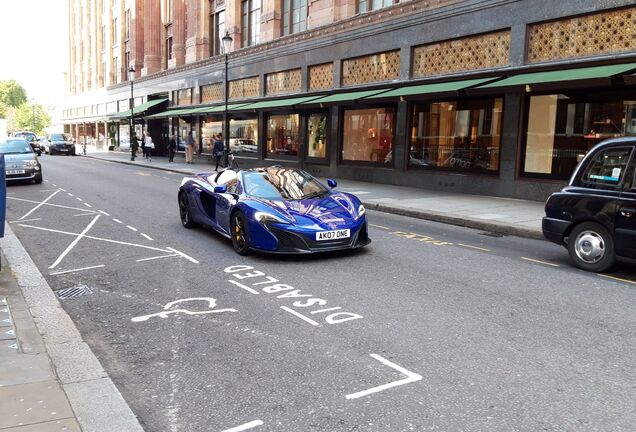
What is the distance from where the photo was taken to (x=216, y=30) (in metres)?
36.8

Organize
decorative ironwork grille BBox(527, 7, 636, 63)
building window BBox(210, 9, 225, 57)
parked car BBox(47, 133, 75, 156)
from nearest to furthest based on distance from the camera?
decorative ironwork grille BBox(527, 7, 636, 63) → building window BBox(210, 9, 225, 57) → parked car BBox(47, 133, 75, 156)

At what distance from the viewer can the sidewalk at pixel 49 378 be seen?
313 centimetres

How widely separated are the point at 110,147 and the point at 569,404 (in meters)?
58.3

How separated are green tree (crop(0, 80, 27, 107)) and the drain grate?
181m

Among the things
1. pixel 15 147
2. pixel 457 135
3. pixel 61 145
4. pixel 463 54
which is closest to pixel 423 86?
pixel 463 54

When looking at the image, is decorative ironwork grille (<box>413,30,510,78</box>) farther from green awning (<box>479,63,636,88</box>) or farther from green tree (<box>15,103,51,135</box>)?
green tree (<box>15,103,51,135</box>)

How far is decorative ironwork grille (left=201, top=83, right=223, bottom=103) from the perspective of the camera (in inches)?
1356

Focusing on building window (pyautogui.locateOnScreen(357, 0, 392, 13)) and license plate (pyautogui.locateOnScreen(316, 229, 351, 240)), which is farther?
building window (pyautogui.locateOnScreen(357, 0, 392, 13))

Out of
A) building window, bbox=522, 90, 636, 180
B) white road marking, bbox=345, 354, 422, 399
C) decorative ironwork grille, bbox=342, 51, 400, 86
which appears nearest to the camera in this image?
white road marking, bbox=345, 354, 422, 399

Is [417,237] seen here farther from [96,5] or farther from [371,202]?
[96,5]

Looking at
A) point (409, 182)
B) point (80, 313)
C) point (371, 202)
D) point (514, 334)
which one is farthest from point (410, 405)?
point (409, 182)

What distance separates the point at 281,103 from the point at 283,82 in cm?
317

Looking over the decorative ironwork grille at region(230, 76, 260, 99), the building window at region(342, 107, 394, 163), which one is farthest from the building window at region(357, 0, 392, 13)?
the decorative ironwork grille at region(230, 76, 260, 99)

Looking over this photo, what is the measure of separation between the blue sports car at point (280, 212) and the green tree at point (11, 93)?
17981 centimetres
